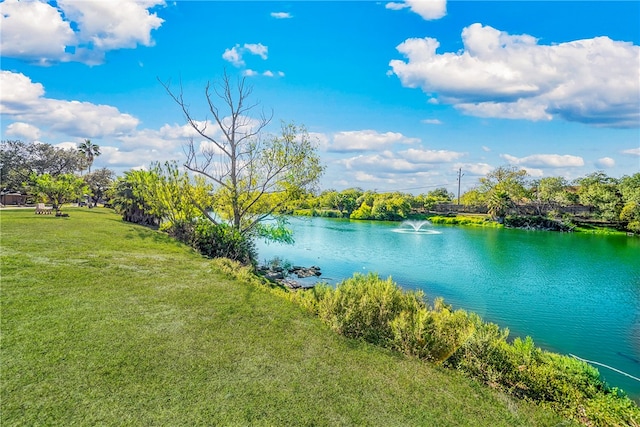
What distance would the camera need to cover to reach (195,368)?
5.99m

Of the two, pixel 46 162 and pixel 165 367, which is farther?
pixel 46 162

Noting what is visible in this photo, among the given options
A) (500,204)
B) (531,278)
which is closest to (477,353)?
(531,278)

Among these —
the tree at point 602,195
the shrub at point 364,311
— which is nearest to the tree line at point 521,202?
the tree at point 602,195

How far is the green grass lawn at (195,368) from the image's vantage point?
5.00m

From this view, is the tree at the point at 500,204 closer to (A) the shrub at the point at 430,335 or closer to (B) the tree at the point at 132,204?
(B) the tree at the point at 132,204

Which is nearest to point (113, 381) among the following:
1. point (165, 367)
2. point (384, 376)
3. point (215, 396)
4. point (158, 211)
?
point (165, 367)

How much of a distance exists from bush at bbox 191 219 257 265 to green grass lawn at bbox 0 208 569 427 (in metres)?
7.79

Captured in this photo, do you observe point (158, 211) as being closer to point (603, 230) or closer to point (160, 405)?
point (160, 405)

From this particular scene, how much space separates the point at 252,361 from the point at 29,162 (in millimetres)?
57466

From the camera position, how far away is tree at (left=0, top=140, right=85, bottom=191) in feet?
147

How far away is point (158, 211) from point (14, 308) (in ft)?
50.2

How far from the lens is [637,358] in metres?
10.7

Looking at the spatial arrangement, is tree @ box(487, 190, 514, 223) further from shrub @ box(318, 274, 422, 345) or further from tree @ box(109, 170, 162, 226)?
shrub @ box(318, 274, 422, 345)

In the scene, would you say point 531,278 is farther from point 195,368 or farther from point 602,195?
point 602,195
